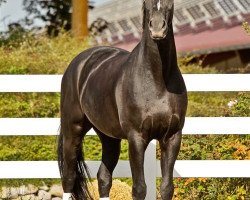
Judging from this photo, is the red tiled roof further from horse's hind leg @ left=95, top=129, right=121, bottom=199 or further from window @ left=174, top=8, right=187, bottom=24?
horse's hind leg @ left=95, top=129, right=121, bottom=199

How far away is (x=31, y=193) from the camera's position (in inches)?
392

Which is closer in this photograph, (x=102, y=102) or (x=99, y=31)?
(x=102, y=102)

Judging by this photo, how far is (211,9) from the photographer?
25062 millimetres

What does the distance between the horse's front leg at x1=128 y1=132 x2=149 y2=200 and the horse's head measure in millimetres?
885

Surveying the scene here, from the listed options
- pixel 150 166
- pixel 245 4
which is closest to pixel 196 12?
pixel 245 4

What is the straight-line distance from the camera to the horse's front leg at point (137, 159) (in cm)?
639

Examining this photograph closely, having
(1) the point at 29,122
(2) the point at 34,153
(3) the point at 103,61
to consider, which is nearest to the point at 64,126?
(3) the point at 103,61

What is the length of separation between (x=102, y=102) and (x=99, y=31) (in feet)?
42.5

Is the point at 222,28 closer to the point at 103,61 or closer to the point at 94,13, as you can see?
the point at 94,13

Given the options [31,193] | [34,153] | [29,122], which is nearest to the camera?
[29,122]

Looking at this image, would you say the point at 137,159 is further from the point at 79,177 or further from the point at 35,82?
the point at 35,82

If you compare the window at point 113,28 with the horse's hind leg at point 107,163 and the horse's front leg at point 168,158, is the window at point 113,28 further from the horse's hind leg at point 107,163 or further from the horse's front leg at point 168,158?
the horse's front leg at point 168,158

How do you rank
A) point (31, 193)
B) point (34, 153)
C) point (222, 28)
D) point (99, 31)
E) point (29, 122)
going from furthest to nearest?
point (222, 28)
point (99, 31)
point (34, 153)
point (31, 193)
point (29, 122)

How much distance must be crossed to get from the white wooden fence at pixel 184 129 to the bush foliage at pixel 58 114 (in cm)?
40
